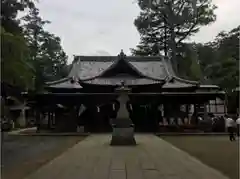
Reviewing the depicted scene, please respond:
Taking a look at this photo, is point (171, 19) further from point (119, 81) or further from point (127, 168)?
point (127, 168)

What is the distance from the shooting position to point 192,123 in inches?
1335

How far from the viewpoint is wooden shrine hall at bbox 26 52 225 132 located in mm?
31234

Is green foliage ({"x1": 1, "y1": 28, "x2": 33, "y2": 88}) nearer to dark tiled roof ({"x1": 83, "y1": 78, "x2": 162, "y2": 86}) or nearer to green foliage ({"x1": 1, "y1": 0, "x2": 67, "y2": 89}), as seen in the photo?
green foliage ({"x1": 1, "y1": 0, "x2": 67, "y2": 89})

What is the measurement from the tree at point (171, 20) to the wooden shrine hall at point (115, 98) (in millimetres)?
13575

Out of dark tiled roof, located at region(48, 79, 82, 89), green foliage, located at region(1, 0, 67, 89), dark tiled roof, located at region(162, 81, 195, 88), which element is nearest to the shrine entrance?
dark tiled roof, located at region(162, 81, 195, 88)

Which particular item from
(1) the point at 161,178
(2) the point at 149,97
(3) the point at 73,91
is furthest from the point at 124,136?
(3) the point at 73,91

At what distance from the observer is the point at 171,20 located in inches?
1901

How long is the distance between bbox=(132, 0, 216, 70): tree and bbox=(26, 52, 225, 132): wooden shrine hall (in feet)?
44.5

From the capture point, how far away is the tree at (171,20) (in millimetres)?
48438

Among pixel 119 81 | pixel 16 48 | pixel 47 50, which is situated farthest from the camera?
pixel 47 50

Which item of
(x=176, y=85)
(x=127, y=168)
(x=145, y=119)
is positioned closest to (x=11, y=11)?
(x=127, y=168)

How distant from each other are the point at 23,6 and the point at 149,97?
51.0 ft

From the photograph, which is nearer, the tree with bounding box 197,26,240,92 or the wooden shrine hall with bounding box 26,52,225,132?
the wooden shrine hall with bounding box 26,52,225,132

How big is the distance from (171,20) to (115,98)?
67.5ft
